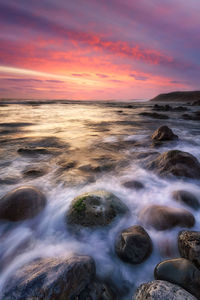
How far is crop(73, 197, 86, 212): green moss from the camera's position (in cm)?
230

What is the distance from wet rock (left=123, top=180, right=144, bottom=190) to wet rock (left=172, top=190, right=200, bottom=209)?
1.84 ft

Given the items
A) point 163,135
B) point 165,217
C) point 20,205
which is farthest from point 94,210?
point 163,135

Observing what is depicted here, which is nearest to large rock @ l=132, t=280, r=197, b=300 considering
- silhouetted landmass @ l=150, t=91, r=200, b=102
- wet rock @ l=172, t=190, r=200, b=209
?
wet rock @ l=172, t=190, r=200, b=209

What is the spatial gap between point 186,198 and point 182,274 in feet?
4.90

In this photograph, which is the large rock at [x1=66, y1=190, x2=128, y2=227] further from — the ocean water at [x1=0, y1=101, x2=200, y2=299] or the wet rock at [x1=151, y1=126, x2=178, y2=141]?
the wet rock at [x1=151, y1=126, x2=178, y2=141]

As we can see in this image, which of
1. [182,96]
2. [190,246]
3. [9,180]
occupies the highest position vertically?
[182,96]

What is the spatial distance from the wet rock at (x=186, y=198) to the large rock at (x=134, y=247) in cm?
110

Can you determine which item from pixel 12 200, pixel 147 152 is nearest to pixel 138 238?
pixel 12 200

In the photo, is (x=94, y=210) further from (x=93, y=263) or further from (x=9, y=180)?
(x=9, y=180)

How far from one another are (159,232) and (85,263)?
977mm

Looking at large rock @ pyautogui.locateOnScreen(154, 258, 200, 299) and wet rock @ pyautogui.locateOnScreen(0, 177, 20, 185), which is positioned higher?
large rock @ pyautogui.locateOnScreen(154, 258, 200, 299)

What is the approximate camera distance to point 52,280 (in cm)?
142

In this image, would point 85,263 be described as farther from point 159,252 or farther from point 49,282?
point 159,252

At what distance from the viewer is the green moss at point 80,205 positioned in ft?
7.55
